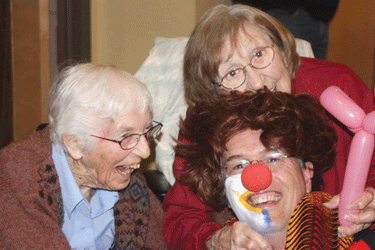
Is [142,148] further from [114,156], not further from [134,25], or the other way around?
[134,25]

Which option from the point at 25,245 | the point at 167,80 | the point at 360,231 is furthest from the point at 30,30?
the point at 360,231

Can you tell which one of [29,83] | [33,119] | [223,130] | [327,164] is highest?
[223,130]

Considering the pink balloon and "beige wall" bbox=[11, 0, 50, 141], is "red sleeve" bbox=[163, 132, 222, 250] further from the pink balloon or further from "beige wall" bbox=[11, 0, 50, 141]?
"beige wall" bbox=[11, 0, 50, 141]

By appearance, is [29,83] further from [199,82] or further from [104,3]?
[199,82]

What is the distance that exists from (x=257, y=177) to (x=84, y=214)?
2.64 ft

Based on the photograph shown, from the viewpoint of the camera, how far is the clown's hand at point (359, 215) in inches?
67.1

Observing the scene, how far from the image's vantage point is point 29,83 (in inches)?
133

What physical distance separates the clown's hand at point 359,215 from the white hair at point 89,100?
0.80 m

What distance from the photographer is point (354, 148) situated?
171 cm

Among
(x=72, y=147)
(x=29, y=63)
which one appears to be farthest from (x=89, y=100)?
(x=29, y=63)

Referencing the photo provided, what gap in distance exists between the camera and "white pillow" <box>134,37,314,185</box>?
105 inches

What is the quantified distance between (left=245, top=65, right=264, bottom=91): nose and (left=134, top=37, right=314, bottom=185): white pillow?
66 cm

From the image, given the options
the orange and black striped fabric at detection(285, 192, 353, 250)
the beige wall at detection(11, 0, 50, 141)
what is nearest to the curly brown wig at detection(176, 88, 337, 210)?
the orange and black striped fabric at detection(285, 192, 353, 250)

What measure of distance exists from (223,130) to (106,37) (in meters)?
2.23
